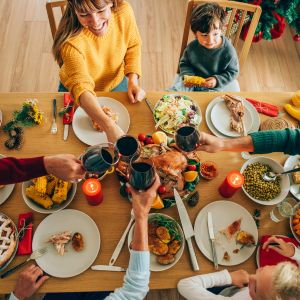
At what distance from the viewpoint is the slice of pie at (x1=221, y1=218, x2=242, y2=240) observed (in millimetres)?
1307

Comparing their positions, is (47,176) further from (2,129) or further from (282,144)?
(282,144)

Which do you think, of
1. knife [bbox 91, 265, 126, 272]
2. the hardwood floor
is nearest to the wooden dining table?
knife [bbox 91, 265, 126, 272]

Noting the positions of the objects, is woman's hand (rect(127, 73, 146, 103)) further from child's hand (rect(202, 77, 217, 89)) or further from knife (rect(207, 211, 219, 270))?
knife (rect(207, 211, 219, 270))

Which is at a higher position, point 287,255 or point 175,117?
point 175,117

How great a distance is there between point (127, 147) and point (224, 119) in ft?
2.05

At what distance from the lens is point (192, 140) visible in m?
1.24

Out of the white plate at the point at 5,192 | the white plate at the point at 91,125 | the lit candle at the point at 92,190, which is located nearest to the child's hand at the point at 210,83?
the white plate at the point at 91,125

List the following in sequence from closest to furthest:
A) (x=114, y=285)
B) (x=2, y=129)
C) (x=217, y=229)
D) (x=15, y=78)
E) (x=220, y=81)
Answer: (x=114, y=285)
(x=217, y=229)
(x=2, y=129)
(x=220, y=81)
(x=15, y=78)

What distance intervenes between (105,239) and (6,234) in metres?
0.39

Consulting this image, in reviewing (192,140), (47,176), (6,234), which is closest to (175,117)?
(192,140)

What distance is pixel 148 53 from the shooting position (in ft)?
9.97

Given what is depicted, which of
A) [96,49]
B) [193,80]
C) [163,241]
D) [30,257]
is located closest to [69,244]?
[30,257]

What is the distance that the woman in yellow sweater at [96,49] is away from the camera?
4.73 ft

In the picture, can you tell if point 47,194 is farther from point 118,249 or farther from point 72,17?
point 72,17
